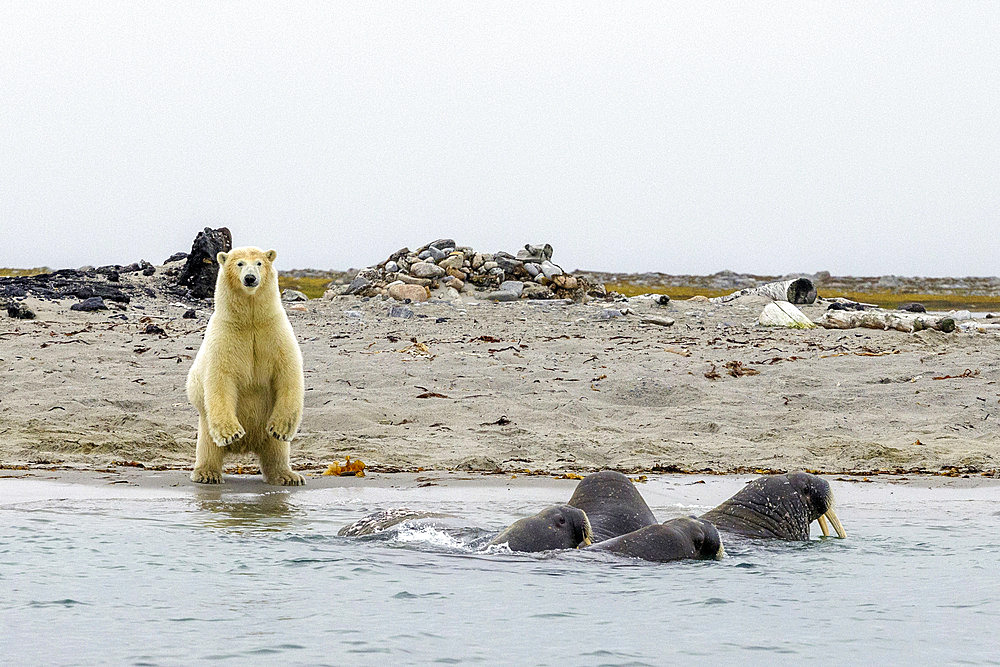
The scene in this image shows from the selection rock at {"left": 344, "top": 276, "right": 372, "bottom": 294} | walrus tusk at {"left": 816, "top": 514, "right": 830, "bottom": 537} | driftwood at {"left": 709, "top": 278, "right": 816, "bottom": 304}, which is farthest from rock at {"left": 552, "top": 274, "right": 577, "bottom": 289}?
walrus tusk at {"left": 816, "top": 514, "right": 830, "bottom": 537}

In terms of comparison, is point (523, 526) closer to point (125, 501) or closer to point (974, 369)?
point (125, 501)

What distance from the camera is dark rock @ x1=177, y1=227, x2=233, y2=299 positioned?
20.5m

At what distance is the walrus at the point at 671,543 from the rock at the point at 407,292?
14.6m

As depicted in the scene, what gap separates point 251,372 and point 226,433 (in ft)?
1.66

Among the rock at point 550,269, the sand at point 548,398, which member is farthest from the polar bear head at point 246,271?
the rock at point 550,269

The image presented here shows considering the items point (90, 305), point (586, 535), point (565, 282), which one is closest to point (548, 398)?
point (586, 535)

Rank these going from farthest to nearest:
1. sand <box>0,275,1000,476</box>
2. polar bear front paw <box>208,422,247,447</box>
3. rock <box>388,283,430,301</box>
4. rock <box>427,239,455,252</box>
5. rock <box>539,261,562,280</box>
A: rock <box>427,239,455,252</box>
rock <box>539,261,562,280</box>
rock <box>388,283,430,301</box>
sand <box>0,275,1000,476</box>
polar bear front paw <box>208,422,247,447</box>

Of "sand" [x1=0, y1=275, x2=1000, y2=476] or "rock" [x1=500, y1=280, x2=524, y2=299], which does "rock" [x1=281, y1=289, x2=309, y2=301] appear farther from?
"sand" [x1=0, y1=275, x2=1000, y2=476]

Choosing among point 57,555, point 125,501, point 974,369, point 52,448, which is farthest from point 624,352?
point 57,555

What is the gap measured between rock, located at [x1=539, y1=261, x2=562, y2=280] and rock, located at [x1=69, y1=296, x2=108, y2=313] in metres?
8.91

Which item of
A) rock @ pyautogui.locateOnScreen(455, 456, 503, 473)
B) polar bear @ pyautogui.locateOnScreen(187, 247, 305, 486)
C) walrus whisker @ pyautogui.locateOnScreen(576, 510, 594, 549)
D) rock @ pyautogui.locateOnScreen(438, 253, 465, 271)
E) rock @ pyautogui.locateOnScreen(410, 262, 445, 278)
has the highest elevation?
rock @ pyautogui.locateOnScreen(438, 253, 465, 271)

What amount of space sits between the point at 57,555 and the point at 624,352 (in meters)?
9.40

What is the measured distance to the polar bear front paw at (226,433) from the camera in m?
7.18

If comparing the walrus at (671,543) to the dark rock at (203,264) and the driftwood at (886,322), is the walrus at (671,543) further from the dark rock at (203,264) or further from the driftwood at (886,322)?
the dark rock at (203,264)
